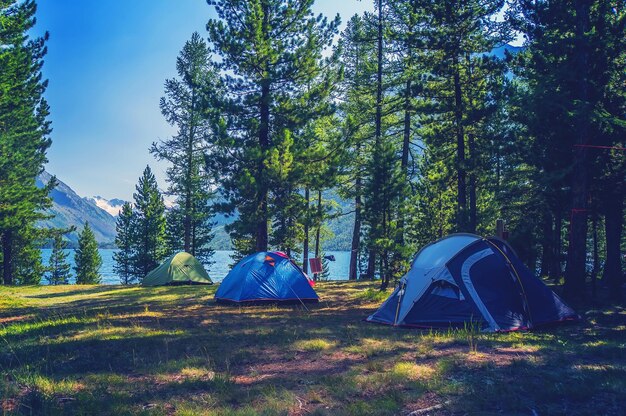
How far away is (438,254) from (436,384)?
572 centimetres

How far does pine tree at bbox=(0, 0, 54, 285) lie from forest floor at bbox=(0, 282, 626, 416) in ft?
46.4

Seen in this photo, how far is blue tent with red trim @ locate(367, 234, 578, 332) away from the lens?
33.5 ft

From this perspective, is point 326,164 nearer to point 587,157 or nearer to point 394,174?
point 394,174

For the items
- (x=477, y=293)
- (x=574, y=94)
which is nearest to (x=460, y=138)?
(x=574, y=94)

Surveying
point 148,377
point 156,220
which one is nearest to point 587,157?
point 148,377

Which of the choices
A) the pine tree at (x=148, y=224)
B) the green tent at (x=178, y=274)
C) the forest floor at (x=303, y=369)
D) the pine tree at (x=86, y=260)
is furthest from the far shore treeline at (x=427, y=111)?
the pine tree at (x=86, y=260)

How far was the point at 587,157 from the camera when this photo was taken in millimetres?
15406

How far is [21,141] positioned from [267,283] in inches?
942

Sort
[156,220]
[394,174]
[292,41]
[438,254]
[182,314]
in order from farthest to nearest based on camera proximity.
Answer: [156,220]
[292,41]
[394,174]
[182,314]
[438,254]

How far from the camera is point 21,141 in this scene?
29.3 m

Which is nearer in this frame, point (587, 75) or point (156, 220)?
point (587, 75)

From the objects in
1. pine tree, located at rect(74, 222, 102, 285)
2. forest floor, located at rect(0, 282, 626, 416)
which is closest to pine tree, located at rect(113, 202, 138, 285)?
pine tree, located at rect(74, 222, 102, 285)

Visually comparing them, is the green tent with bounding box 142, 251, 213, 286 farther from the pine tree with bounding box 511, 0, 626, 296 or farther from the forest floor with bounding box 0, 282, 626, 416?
the pine tree with bounding box 511, 0, 626, 296

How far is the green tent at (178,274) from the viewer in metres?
Answer: 25.1
